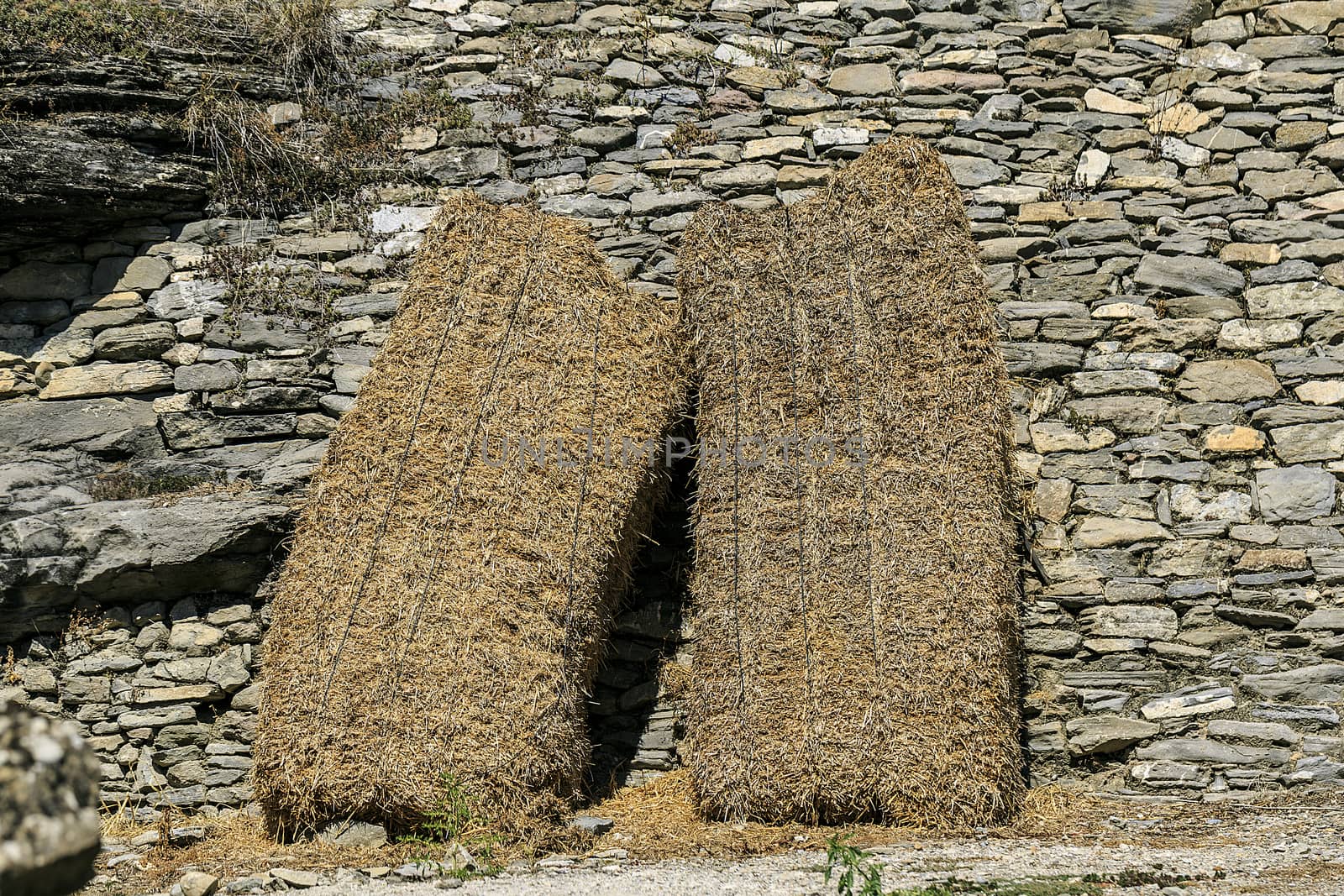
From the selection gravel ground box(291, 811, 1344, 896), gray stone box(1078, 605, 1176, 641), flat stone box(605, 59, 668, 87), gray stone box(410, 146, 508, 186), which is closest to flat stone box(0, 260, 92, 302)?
gray stone box(410, 146, 508, 186)

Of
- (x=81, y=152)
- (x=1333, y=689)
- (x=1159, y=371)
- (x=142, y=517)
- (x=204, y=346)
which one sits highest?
(x=81, y=152)

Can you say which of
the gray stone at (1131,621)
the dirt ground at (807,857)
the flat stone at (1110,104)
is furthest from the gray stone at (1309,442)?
the flat stone at (1110,104)

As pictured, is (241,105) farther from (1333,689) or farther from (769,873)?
(1333,689)

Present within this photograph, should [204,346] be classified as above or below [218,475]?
above

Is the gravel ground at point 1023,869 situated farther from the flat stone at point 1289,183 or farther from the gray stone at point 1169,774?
the flat stone at point 1289,183

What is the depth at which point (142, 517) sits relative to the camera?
18.1ft

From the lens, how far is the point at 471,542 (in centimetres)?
519

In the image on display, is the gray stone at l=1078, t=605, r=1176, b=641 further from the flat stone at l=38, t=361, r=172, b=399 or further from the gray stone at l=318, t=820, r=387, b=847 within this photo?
the flat stone at l=38, t=361, r=172, b=399

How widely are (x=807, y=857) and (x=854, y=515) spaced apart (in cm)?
156

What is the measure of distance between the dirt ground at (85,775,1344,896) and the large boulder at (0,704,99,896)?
2035 millimetres

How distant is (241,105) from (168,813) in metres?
3.99

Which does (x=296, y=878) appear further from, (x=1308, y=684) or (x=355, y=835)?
(x=1308, y=684)

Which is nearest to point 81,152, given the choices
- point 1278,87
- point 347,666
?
point 347,666

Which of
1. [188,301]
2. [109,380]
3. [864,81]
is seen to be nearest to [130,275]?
[188,301]
